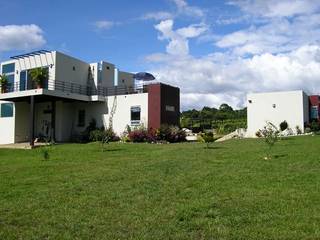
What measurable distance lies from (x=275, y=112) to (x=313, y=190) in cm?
2907

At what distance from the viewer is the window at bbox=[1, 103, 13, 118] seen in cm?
3684

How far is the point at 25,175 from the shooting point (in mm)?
12469

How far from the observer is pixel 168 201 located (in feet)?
26.2

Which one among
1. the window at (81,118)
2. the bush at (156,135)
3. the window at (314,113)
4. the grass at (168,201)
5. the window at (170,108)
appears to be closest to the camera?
the grass at (168,201)

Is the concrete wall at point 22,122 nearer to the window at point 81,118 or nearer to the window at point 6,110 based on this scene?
the window at point 6,110

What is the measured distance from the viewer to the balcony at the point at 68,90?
3054 cm

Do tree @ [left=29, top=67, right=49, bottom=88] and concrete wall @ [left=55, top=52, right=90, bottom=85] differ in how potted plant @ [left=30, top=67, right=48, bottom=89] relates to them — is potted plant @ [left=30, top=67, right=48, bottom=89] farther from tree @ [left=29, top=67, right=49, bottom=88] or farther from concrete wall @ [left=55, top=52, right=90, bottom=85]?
concrete wall @ [left=55, top=52, right=90, bottom=85]

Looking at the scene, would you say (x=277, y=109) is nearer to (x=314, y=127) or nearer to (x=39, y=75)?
(x=314, y=127)

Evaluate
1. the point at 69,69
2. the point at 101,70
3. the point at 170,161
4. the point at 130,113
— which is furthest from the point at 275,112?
the point at 170,161

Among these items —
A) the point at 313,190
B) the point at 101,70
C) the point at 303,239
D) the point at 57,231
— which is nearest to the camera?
the point at 303,239

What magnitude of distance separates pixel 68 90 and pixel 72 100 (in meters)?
0.91

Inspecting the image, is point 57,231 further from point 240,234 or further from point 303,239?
point 303,239

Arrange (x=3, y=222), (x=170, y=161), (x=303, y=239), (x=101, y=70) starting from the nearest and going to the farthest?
(x=303, y=239) → (x=3, y=222) → (x=170, y=161) → (x=101, y=70)

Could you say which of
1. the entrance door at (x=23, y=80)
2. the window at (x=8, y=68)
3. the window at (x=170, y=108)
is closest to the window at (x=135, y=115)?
the window at (x=170, y=108)
